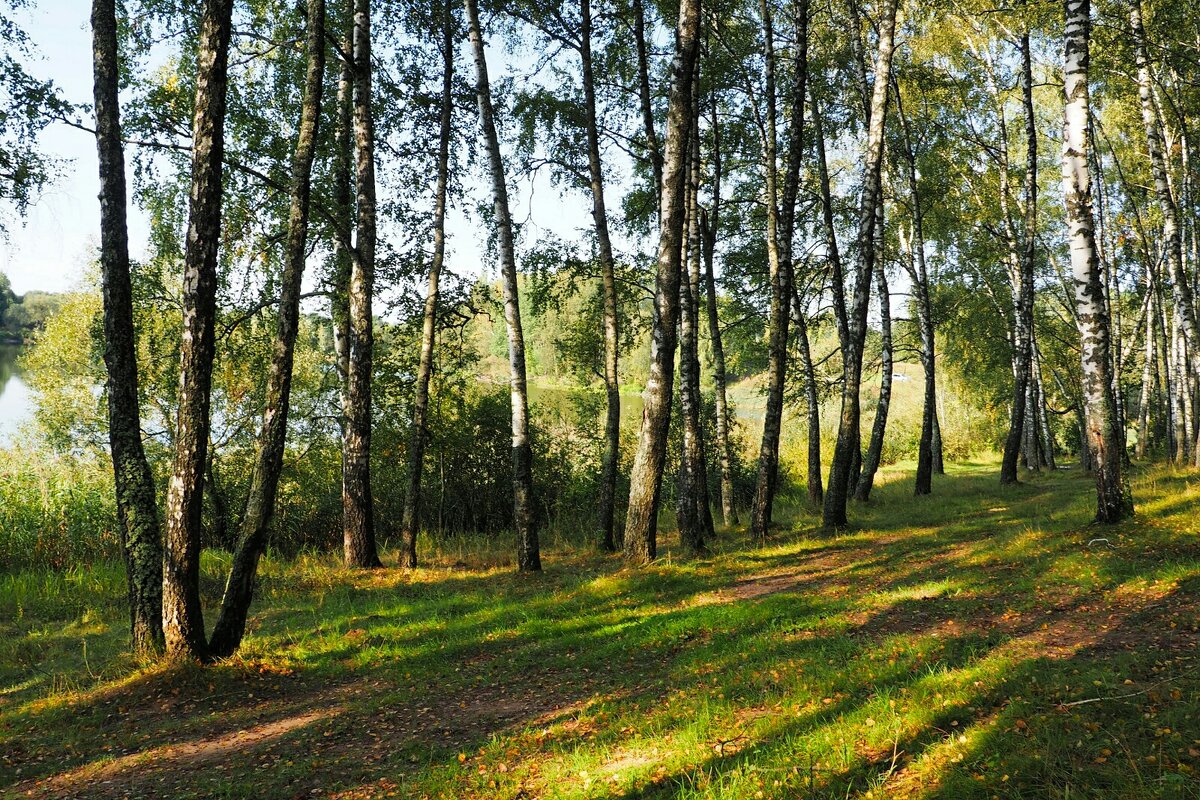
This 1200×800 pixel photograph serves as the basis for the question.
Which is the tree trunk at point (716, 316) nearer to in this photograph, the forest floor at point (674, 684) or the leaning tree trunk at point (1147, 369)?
the forest floor at point (674, 684)

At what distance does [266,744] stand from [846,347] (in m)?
16.7

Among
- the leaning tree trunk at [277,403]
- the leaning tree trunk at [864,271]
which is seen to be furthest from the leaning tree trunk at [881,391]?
the leaning tree trunk at [277,403]

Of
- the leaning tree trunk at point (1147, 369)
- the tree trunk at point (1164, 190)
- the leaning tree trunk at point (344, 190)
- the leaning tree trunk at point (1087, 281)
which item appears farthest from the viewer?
the leaning tree trunk at point (1147, 369)

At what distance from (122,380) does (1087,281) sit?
1186 centimetres

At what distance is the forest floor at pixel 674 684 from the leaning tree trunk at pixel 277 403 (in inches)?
19.7

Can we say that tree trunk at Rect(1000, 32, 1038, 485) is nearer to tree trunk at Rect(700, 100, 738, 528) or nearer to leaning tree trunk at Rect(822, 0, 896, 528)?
leaning tree trunk at Rect(822, 0, 896, 528)

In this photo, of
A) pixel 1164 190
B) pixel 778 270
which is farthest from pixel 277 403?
pixel 1164 190

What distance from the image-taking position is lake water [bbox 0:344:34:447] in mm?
24867

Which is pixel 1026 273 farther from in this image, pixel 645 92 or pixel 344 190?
pixel 344 190

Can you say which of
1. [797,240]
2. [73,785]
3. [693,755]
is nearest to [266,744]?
[73,785]

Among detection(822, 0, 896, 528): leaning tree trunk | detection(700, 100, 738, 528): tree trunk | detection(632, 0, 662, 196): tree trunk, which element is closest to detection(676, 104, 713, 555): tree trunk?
detection(632, 0, 662, 196): tree trunk

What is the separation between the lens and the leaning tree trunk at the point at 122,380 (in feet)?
23.5

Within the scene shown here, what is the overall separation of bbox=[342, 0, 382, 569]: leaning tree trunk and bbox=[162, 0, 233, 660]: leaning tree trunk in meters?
5.09

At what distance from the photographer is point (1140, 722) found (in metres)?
3.71
